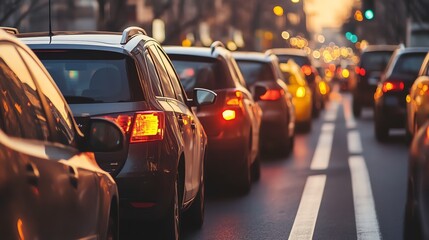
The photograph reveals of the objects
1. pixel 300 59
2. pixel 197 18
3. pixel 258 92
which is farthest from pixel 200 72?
pixel 197 18

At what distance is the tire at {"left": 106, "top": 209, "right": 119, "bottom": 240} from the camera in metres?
6.49

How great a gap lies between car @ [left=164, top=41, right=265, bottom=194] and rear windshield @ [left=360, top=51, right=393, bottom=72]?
18.2 meters

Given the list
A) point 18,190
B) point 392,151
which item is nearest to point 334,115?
point 392,151

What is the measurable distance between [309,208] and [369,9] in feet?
98.6

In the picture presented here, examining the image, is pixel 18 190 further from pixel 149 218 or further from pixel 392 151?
pixel 392 151

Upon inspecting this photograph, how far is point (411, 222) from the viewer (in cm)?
747

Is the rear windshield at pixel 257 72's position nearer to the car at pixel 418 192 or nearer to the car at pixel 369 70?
the car at pixel 418 192

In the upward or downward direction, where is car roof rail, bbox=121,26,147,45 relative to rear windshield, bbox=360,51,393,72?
upward

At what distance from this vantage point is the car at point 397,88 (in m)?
21.7

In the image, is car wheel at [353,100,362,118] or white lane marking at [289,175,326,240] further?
car wheel at [353,100,362,118]

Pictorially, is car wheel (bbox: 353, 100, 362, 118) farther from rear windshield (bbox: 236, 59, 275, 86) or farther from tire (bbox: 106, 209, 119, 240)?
tire (bbox: 106, 209, 119, 240)

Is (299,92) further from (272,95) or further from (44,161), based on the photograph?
(44,161)

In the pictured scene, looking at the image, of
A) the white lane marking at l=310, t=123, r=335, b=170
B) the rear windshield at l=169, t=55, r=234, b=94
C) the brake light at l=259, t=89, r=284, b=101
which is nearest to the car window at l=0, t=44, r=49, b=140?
the rear windshield at l=169, t=55, r=234, b=94

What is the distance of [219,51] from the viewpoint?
1405 cm
